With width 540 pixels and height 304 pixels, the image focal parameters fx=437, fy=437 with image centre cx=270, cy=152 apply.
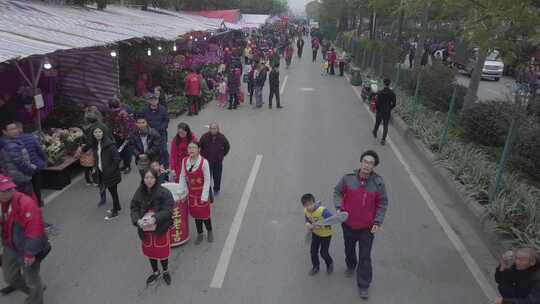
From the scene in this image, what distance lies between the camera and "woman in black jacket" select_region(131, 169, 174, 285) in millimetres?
4883

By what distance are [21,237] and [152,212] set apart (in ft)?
4.30

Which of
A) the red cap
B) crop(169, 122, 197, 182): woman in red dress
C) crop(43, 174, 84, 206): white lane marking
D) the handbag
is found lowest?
crop(43, 174, 84, 206): white lane marking

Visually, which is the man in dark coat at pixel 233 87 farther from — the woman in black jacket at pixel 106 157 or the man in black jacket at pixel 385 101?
the woman in black jacket at pixel 106 157

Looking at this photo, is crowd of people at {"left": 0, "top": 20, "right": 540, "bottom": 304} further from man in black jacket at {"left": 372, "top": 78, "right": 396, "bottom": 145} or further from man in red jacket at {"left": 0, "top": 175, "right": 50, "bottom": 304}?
man in black jacket at {"left": 372, "top": 78, "right": 396, "bottom": 145}

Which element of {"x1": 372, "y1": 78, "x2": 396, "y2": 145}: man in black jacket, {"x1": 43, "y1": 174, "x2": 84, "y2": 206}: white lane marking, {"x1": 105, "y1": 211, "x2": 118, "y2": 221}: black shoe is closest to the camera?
{"x1": 105, "y1": 211, "x2": 118, "y2": 221}: black shoe

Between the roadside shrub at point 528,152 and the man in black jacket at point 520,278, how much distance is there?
5.43m

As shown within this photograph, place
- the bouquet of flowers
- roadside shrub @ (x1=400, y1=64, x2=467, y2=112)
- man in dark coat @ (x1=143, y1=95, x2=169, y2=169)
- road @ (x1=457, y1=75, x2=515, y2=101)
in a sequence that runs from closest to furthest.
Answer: the bouquet of flowers < man in dark coat @ (x1=143, y1=95, x2=169, y2=169) < roadside shrub @ (x1=400, y1=64, x2=467, y2=112) < road @ (x1=457, y1=75, x2=515, y2=101)

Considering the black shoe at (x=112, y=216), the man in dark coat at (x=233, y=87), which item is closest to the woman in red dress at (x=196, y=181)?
the black shoe at (x=112, y=216)

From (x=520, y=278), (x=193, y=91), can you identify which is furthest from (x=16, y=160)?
(x=193, y=91)

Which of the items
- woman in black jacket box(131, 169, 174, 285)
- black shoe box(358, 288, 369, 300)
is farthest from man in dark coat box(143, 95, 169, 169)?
black shoe box(358, 288, 369, 300)

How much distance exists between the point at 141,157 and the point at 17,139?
1674 millimetres

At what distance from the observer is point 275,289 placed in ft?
17.7

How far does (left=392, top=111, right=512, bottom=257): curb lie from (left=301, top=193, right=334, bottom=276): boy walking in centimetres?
261

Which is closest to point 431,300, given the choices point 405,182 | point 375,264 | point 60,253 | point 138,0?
point 375,264
